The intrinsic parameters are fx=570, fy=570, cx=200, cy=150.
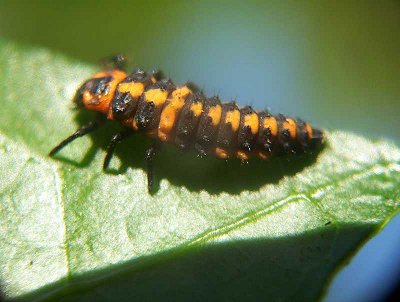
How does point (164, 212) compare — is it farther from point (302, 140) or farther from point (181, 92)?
point (302, 140)

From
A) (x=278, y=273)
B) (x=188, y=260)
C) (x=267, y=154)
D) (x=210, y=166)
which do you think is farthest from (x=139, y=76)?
(x=278, y=273)

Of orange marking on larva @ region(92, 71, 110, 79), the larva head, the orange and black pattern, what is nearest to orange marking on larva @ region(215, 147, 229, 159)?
the orange and black pattern

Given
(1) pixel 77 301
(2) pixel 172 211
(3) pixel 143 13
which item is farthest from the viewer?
(3) pixel 143 13

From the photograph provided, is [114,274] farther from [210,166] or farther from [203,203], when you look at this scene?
[210,166]

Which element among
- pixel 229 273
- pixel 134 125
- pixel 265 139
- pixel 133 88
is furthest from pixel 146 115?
pixel 229 273

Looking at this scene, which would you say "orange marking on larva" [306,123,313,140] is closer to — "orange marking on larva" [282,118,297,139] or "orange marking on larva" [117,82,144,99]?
"orange marking on larva" [282,118,297,139]

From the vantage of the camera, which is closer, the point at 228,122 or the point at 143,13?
the point at 228,122
